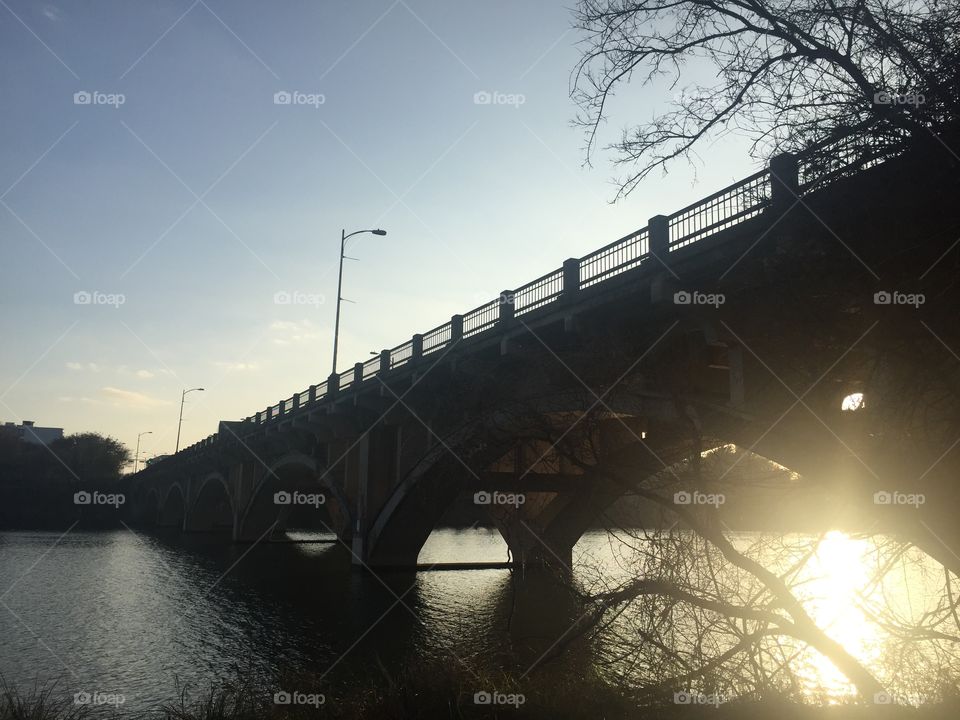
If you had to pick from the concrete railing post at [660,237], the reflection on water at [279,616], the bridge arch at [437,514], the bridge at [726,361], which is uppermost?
the concrete railing post at [660,237]

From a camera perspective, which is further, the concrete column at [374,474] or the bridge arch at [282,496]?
the bridge arch at [282,496]

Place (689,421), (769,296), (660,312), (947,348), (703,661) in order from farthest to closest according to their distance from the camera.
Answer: (660,312) → (689,421) → (703,661) → (769,296) → (947,348)

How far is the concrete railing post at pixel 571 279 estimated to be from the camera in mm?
19477

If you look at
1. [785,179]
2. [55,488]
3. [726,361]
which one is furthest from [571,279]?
[55,488]

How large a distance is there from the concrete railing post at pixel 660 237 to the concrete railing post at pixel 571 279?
3.36 metres

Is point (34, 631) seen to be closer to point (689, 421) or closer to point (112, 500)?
point (689, 421)

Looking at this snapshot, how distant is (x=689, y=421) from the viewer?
959cm

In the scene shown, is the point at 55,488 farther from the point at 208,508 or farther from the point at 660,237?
the point at 660,237

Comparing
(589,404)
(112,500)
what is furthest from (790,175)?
(112,500)

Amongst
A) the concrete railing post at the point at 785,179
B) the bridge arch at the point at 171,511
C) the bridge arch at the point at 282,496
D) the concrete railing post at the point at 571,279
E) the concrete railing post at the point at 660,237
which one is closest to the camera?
the concrete railing post at the point at 785,179

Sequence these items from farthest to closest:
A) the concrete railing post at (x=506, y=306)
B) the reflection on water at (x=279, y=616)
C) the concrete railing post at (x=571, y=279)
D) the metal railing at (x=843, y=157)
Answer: the concrete railing post at (x=506, y=306)
the concrete railing post at (x=571, y=279)
the reflection on water at (x=279, y=616)
the metal railing at (x=843, y=157)

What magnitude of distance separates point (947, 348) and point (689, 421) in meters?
3.32

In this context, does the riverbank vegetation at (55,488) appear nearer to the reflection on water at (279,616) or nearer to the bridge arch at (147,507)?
the bridge arch at (147,507)

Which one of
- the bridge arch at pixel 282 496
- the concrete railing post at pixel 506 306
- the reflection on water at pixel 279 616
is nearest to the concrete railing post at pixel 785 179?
the reflection on water at pixel 279 616
